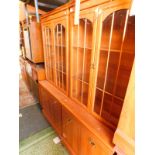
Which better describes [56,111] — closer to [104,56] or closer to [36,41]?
[104,56]

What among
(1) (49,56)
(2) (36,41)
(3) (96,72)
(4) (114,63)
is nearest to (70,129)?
(3) (96,72)

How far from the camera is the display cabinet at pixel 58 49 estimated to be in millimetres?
1429

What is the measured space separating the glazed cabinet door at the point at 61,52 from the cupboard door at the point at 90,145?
26.2 inches

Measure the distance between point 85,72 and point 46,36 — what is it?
3.59 ft

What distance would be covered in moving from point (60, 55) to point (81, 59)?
0.47 metres

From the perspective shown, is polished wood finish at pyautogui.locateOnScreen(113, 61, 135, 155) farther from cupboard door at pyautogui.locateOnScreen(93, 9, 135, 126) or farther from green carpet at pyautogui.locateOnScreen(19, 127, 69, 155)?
green carpet at pyautogui.locateOnScreen(19, 127, 69, 155)

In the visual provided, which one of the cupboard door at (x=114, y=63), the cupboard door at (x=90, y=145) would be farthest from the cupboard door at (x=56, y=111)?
the cupboard door at (x=114, y=63)

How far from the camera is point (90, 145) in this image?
1.11 metres

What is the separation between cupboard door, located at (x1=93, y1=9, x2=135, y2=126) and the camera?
2.80 ft

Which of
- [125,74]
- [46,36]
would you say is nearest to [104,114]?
[125,74]

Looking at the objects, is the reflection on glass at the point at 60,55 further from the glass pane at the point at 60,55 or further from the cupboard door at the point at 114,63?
the cupboard door at the point at 114,63

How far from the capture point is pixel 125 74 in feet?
3.11
